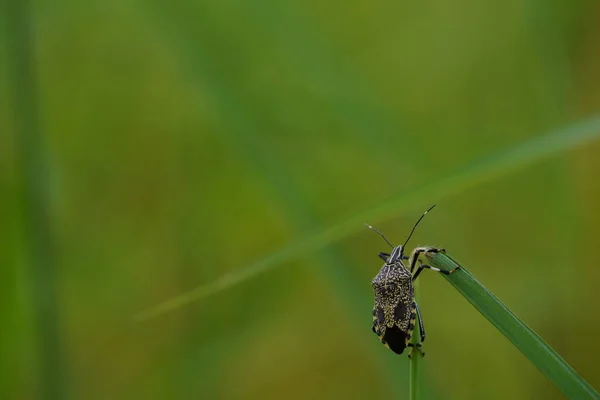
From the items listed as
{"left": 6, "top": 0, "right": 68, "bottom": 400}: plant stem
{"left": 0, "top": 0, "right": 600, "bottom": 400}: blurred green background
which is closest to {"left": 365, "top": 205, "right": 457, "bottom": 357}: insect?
{"left": 0, "top": 0, "right": 600, "bottom": 400}: blurred green background

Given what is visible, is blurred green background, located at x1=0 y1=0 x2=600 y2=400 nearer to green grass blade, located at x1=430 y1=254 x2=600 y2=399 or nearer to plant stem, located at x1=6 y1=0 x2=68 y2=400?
plant stem, located at x1=6 y1=0 x2=68 y2=400

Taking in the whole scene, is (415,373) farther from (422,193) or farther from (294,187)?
(294,187)

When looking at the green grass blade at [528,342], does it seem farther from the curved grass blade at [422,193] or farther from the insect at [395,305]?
the insect at [395,305]

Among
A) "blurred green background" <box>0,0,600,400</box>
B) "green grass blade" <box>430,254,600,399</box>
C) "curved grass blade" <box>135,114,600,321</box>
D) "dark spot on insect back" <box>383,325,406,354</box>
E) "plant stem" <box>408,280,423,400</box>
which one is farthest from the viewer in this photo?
"blurred green background" <box>0,0,600,400</box>

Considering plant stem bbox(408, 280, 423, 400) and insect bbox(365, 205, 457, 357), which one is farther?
insect bbox(365, 205, 457, 357)

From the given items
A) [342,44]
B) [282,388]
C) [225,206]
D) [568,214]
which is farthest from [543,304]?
[342,44]

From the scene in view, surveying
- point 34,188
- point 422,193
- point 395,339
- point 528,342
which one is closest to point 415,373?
point 528,342

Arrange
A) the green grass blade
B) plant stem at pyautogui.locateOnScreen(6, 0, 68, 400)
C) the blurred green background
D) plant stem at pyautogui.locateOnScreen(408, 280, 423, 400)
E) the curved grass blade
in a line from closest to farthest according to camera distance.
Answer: the green grass blade < plant stem at pyautogui.locateOnScreen(408, 280, 423, 400) < plant stem at pyautogui.locateOnScreen(6, 0, 68, 400) < the curved grass blade < the blurred green background
